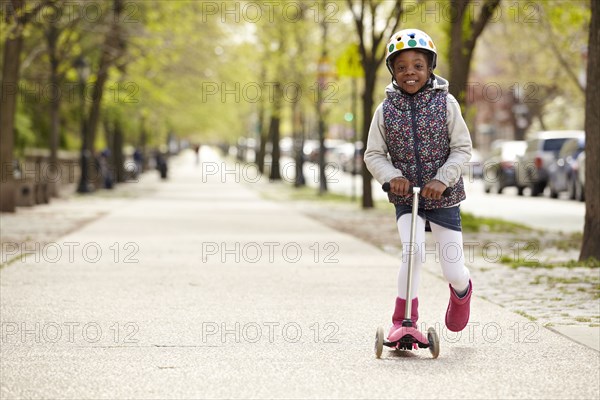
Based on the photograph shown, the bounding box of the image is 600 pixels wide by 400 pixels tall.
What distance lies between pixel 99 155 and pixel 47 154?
2041 millimetres

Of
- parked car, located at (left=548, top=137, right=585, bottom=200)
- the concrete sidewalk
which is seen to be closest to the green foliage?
the concrete sidewalk

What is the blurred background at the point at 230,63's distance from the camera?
24422 millimetres

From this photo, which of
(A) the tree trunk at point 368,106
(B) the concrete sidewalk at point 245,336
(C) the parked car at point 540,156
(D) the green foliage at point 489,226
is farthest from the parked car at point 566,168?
(B) the concrete sidewalk at point 245,336

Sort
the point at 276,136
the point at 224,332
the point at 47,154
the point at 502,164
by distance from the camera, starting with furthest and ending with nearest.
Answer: the point at 276,136, the point at 47,154, the point at 502,164, the point at 224,332

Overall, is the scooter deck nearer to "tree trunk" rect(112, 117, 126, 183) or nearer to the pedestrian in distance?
the pedestrian in distance

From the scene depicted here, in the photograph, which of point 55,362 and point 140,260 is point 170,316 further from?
point 140,260

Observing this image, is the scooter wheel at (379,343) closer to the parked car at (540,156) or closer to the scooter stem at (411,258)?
the scooter stem at (411,258)

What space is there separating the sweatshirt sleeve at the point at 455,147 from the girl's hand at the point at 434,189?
0.07m

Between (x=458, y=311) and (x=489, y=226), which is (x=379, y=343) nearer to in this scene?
(x=458, y=311)

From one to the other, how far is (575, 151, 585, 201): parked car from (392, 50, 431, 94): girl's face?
76.9ft

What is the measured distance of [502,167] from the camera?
3941cm

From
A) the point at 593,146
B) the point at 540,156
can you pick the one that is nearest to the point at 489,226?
the point at 593,146

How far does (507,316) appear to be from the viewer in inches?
357

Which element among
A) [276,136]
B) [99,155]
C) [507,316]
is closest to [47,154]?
[99,155]
